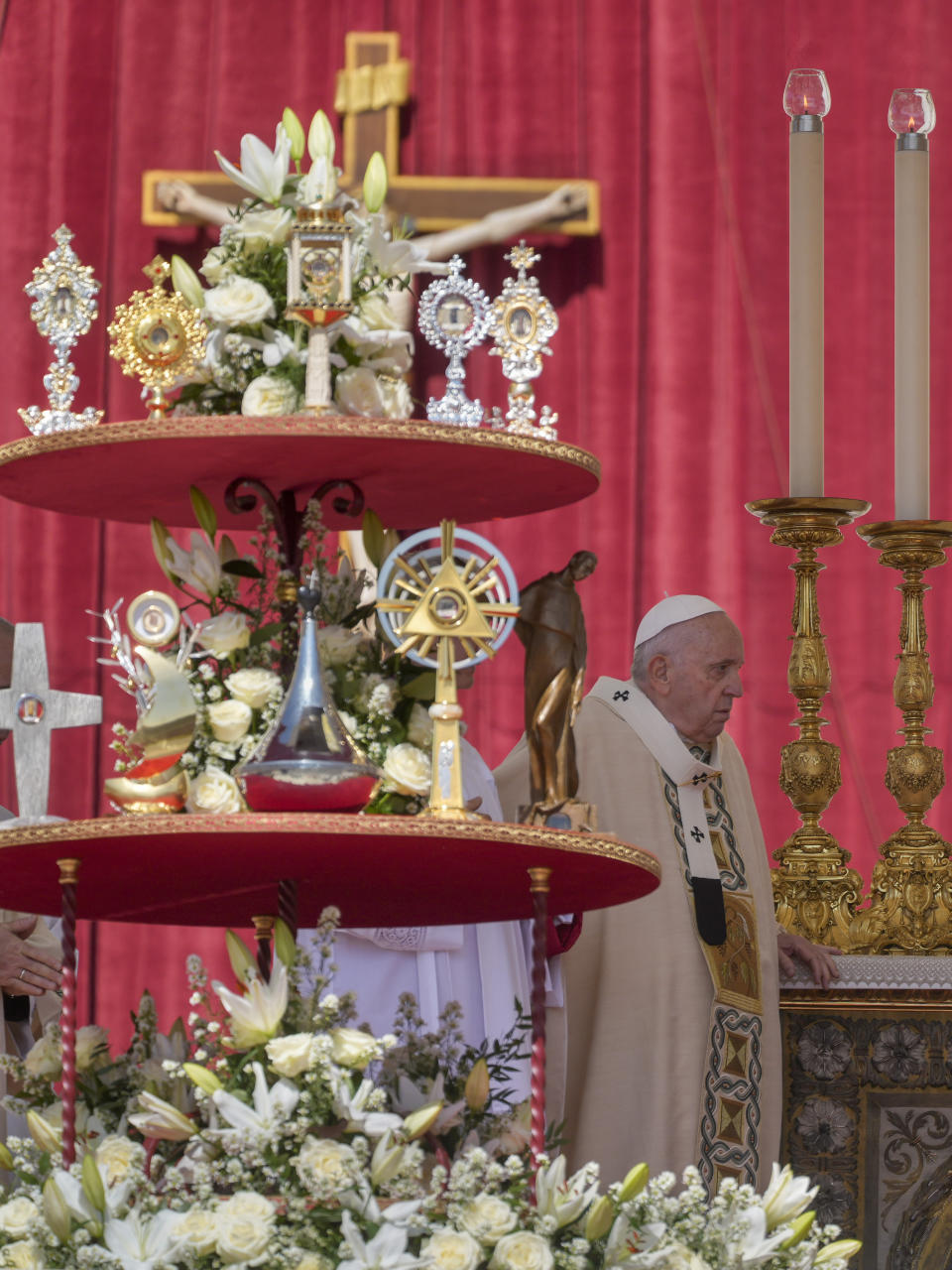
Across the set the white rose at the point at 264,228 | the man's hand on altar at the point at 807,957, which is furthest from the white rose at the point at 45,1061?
the man's hand on altar at the point at 807,957

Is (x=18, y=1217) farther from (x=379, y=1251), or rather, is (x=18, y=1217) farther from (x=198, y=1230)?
(x=379, y=1251)

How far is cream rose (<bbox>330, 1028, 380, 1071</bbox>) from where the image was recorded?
9.93 ft

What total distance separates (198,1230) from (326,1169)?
0.55 feet

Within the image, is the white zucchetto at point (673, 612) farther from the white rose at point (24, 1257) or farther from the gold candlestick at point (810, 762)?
the white rose at point (24, 1257)

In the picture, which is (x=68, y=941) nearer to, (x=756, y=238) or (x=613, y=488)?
(x=613, y=488)

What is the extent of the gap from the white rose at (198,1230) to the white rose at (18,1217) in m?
0.20

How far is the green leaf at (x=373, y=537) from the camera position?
132 inches

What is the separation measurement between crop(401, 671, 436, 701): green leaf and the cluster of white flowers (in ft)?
1.20

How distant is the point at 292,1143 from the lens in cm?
296

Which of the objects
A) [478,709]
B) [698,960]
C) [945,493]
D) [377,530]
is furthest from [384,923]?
[945,493]

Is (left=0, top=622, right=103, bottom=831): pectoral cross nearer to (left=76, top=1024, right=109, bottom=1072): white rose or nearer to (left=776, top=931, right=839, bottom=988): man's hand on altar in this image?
(left=76, top=1024, right=109, bottom=1072): white rose

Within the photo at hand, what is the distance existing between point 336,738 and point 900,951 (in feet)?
6.86

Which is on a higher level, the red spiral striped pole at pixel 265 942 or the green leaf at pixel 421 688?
the green leaf at pixel 421 688

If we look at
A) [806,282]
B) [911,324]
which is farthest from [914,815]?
[806,282]
